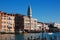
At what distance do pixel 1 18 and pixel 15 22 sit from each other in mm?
6001

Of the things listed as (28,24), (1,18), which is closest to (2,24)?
(1,18)

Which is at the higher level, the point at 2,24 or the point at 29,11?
the point at 29,11

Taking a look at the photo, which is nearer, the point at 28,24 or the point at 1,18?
the point at 1,18

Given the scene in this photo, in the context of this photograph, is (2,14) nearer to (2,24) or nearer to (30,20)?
(2,24)

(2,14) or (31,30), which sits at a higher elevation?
(2,14)

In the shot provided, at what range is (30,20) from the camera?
69.1 meters

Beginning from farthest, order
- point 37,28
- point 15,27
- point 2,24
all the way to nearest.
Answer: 1. point 37,28
2. point 15,27
3. point 2,24

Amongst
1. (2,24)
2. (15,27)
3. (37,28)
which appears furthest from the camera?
(37,28)

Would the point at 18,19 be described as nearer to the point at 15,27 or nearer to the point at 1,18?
the point at 15,27

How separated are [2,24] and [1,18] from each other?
192 cm

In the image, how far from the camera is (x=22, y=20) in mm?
67125

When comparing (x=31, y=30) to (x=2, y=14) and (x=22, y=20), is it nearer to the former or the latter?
(x=22, y=20)

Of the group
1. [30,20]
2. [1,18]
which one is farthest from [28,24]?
[1,18]

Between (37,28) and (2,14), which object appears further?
(37,28)
